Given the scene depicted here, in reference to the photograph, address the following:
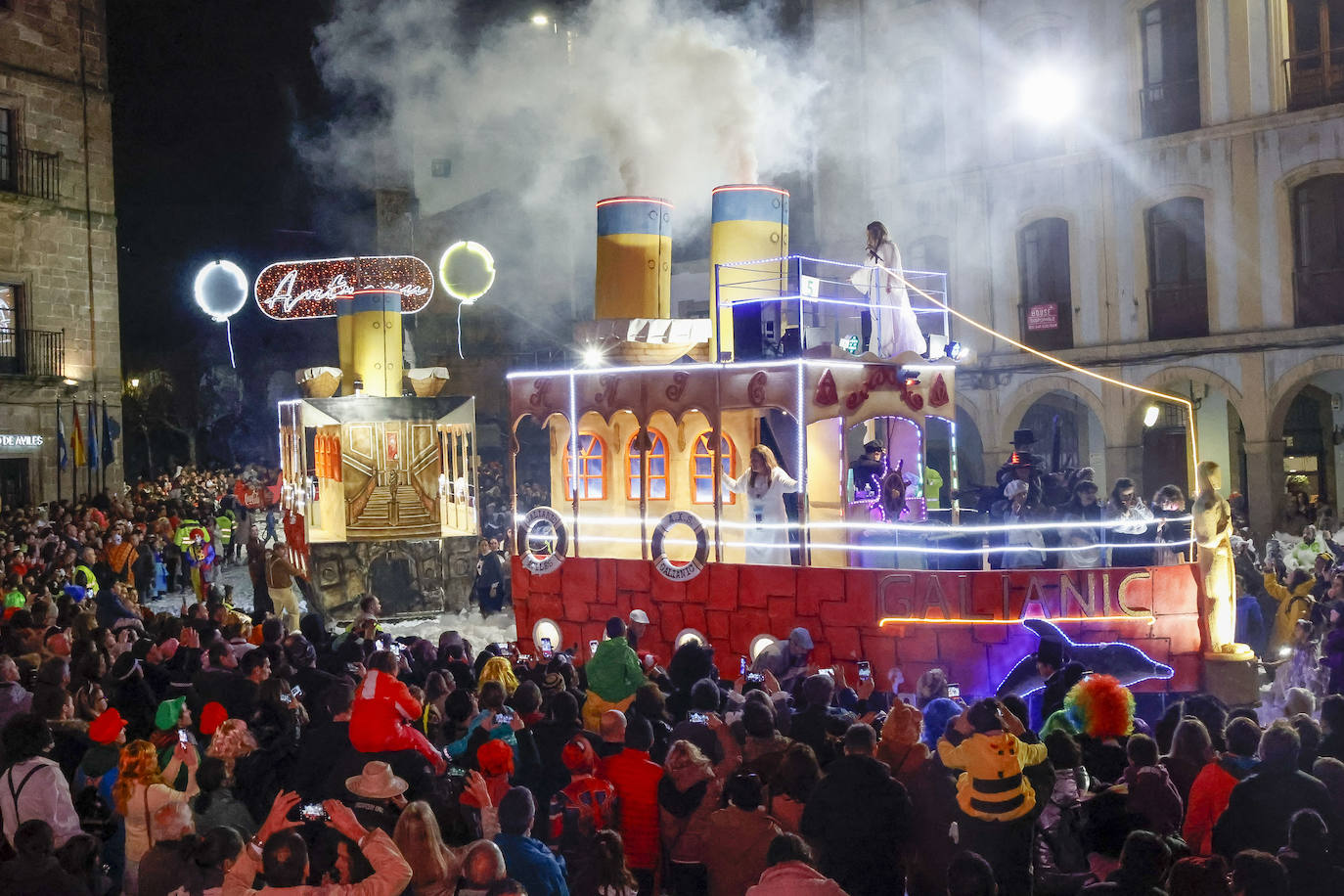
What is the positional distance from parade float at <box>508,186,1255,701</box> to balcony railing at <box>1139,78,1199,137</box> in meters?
11.6

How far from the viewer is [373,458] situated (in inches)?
869

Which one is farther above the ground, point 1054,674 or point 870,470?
point 870,470

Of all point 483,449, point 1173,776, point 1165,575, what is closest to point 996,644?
point 1165,575

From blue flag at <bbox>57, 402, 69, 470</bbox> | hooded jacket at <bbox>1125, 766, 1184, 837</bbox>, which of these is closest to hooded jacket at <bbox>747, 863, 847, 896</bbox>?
hooded jacket at <bbox>1125, 766, 1184, 837</bbox>

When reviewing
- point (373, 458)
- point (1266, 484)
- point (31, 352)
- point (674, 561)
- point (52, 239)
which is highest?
point (52, 239)

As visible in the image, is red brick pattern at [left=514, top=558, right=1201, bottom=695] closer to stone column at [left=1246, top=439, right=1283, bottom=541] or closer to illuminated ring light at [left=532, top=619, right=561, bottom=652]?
illuminated ring light at [left=532, top=619, right=561, bottom=652]

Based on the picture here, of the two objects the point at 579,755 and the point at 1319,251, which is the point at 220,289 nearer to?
the point at 579,755

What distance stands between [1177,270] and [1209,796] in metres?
20.0

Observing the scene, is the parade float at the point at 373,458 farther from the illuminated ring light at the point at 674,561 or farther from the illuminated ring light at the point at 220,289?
the illuminated ring light at the point at 674,561

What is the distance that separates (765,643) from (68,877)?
8.12m

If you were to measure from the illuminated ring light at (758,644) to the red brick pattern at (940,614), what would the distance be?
0.06 meters

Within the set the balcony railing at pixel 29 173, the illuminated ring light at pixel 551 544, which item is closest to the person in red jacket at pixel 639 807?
the illuminated ring light at pixel 551 544

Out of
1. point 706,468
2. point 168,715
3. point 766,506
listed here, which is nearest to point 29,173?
point 706,468

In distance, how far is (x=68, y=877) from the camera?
5.46 meters
